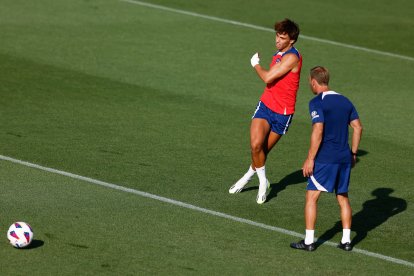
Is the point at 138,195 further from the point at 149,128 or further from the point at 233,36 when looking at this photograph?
the point at 233,36

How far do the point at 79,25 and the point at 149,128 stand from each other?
7.85m

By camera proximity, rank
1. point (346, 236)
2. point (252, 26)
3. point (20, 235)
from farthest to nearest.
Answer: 1. point (252, 26)
2. point (346, 236)
3. point (20, 235)

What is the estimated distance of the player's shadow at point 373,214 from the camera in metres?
12.0

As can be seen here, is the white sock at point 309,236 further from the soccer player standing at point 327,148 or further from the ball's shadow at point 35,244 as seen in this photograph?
the ball's shadow at point 35,244

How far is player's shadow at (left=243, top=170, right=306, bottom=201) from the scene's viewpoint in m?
13.6

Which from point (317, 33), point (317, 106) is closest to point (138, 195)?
point (317, 106)

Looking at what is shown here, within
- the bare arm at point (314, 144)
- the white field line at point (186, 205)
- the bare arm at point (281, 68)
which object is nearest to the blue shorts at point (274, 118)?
the bare arm at point (281, 68)

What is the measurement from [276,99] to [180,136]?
3.40 meters

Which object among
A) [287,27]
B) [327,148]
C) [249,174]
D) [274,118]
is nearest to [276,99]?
[274,118]

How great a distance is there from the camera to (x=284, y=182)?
46.4 feet

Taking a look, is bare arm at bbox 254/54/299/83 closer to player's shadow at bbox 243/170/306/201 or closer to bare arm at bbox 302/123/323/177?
player's shadow at bbox 243/170/306/201

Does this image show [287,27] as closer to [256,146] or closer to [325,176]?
[256,146]

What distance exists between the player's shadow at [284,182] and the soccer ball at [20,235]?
12.1 ft

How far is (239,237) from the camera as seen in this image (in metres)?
11.6
